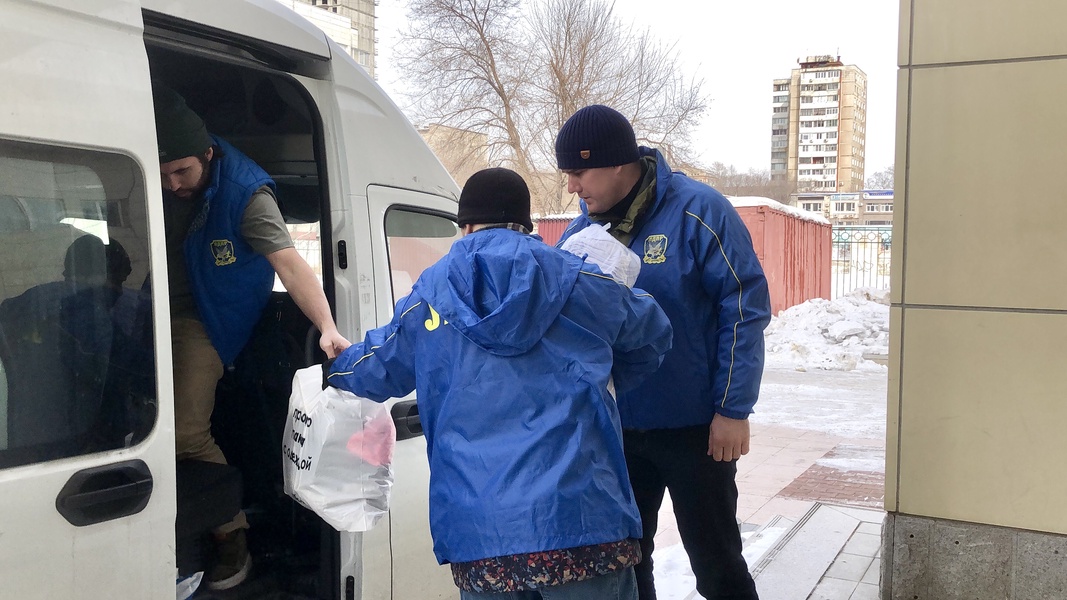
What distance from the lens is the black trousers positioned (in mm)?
2883

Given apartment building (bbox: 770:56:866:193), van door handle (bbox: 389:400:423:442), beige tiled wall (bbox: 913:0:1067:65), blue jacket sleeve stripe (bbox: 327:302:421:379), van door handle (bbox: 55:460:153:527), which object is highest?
apartment building (bbox: 770:56:866:193)

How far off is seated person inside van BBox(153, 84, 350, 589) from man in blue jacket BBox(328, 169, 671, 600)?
0.94m

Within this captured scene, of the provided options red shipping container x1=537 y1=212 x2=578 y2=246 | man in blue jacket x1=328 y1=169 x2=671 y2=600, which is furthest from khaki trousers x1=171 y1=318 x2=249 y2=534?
red shipping container x1=537 y1=212 x2=578 y2=246

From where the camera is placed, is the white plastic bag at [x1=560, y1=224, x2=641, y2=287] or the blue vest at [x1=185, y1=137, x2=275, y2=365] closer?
the white plastic bag at [x1=560, y1=224, x2=641, y2=287]

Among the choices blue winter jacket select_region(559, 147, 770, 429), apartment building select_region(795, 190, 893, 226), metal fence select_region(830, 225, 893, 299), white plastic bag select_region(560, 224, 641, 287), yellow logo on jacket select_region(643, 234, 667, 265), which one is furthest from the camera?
apartment building select_region(795, 190, 893, 226)

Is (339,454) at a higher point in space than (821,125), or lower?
lower

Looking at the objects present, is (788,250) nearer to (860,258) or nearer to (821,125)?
(860,258)

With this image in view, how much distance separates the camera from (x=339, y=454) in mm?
2488

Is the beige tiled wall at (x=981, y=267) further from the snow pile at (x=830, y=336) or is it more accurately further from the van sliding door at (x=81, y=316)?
the snow pile at (x=830, y=336)

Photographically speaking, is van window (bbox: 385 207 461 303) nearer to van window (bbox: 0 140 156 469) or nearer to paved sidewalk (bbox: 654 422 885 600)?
van window (bbox: 0 140 156 469)

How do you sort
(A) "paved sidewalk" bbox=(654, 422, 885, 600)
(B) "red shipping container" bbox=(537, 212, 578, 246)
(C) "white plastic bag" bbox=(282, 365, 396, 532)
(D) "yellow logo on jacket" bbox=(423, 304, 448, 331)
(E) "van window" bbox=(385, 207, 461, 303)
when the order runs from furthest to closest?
(B) "red shipping container" bbox=(537, 212, 578, 246)
(A) "paved sidewalk" bbox=(654, 422, 885, 600)
(E) "van window" bbox=(385, 207, 461, 303)
(C) "white plastic bag" bbox=(282, 365, 396, 532)
(D) "yellow logo on jacket" bbox=(423, 304, 448, 331)

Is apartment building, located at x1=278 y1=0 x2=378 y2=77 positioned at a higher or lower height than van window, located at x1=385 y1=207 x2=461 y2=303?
higher

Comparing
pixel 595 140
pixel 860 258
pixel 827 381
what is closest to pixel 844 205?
pixel 860 258

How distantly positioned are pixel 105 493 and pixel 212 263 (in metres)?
1.26
